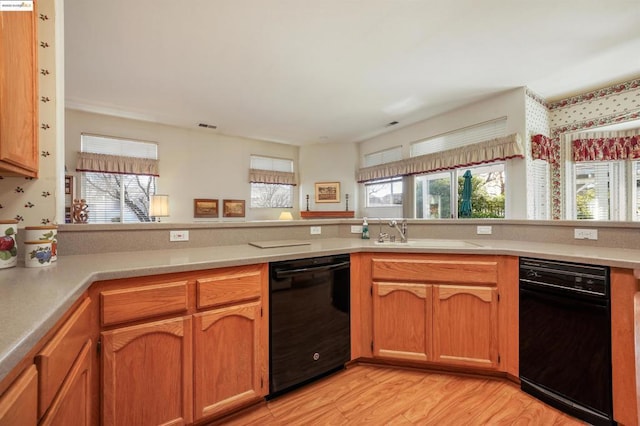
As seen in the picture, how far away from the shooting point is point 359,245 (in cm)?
200

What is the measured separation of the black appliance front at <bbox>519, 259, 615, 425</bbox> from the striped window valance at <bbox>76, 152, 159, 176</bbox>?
535 centimetres

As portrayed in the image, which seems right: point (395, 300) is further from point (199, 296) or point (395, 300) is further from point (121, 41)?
point (121, 41)

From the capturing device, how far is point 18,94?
3.70 ft

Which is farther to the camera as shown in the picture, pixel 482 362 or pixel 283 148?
pixel 283 148

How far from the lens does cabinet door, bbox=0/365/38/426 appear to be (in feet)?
1.67

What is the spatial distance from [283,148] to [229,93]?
2662 mm

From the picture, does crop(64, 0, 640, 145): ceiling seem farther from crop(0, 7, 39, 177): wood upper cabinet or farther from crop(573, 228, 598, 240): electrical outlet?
crop(573, 228, 598, 240): electrical outlet

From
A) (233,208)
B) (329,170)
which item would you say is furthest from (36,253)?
(329,170)

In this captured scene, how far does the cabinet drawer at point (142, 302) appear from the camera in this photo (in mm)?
1144

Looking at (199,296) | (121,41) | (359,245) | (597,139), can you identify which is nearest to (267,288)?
(199,296)

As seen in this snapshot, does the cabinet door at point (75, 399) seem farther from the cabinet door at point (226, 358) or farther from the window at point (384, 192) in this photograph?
the window at point (384, 192)

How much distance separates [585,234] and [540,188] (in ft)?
7.80

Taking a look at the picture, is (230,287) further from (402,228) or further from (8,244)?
(402,228)

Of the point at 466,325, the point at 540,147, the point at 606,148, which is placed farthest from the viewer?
the point at 606,148
